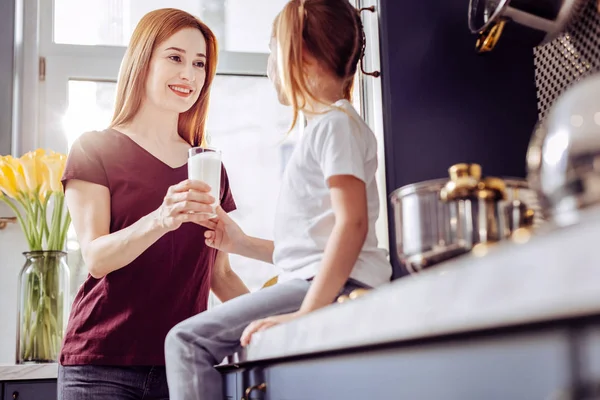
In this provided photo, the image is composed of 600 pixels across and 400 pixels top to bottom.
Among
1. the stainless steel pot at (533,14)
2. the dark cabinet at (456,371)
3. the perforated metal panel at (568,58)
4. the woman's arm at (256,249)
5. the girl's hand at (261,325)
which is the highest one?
the stainless steel pot at (533,14)

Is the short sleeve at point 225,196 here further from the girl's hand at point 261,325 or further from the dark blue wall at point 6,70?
the dark blue wall at point 6,70

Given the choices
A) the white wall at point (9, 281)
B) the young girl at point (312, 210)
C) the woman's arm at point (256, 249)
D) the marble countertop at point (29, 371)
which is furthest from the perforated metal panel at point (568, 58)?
the white wall at point (9, 281)

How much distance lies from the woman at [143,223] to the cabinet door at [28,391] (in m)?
0.55

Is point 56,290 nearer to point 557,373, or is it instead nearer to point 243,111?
point 243,111

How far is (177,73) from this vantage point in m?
1.86

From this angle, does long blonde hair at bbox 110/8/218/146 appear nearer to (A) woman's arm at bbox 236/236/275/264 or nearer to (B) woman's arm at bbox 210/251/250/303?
(B) woman's arm at bbox 210/251/250/303

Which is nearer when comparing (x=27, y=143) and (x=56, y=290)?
(x=56, y=290)

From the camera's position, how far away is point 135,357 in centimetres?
161

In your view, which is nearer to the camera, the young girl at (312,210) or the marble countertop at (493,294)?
the marble countertop at (493,294)

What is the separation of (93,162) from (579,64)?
3.39 ft

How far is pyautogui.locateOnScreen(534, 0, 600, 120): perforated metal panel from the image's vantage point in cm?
125

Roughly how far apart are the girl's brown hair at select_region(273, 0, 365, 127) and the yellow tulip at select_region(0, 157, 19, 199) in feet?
4.31

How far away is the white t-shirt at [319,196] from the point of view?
1.21 meters

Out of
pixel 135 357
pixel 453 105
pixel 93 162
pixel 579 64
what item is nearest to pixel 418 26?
pixel 453 105
